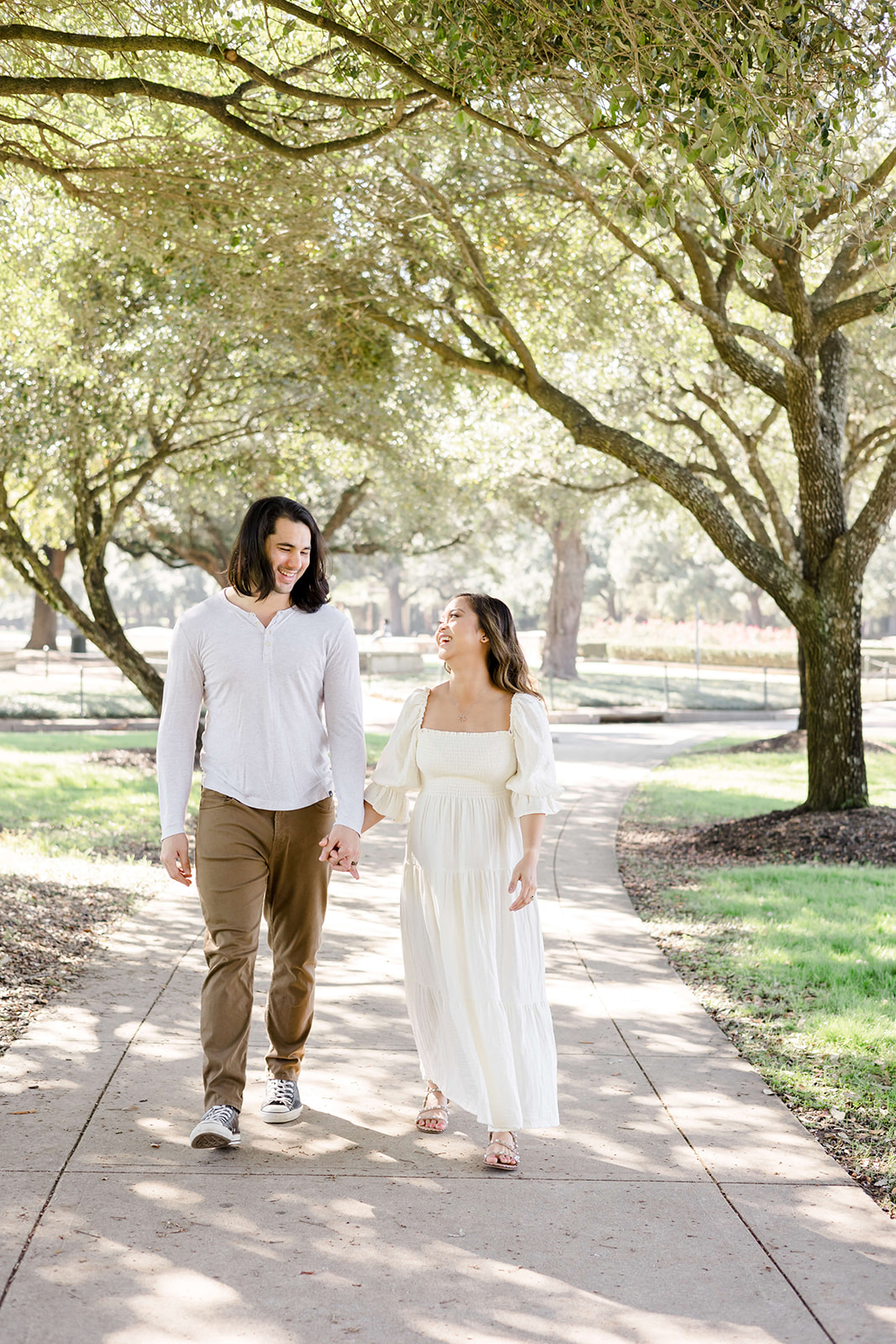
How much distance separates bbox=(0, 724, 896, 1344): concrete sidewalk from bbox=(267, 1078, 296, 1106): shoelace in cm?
9

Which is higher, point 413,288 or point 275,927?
point 413,288

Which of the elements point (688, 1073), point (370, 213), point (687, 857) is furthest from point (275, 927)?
point (370, 213)

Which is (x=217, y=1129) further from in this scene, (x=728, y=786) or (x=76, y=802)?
(x=728, y=786)

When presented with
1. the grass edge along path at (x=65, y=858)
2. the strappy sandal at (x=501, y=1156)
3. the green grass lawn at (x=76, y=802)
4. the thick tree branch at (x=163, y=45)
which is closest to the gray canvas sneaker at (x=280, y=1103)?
the strappy sandal at (x=501, y=1156)

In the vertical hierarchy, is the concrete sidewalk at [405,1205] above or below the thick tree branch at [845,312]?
below

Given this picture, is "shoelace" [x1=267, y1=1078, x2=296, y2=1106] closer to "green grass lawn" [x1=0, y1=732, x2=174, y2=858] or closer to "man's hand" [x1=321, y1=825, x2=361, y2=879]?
"man's hand" [x1=321, y1=825, x2=361, y2=879]

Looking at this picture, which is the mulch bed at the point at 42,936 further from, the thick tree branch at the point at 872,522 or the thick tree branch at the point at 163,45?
the thick tree branch at the point at 872,522

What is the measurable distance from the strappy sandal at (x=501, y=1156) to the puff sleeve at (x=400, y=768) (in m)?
1.08

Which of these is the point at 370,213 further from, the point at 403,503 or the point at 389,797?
the point at 403,503

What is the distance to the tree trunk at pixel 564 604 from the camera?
3238 centimetres

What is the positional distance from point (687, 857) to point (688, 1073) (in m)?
5.14

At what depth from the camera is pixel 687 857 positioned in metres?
10.2

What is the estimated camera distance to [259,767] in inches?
167

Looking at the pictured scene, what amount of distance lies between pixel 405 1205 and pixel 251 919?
1.00m
